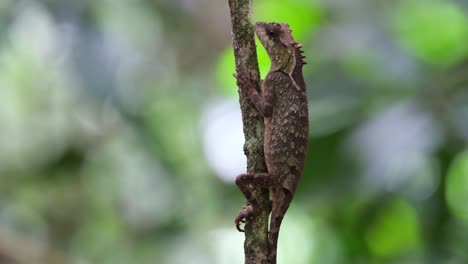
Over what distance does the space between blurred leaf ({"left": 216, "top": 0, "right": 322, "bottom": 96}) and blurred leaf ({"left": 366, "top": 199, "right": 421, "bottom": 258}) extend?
4.98 feet

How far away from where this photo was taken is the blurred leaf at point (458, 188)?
441 cm

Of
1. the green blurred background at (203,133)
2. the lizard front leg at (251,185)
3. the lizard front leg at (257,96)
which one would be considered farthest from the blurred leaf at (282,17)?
the lizard front leg at (251,185)

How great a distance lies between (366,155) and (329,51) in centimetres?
100

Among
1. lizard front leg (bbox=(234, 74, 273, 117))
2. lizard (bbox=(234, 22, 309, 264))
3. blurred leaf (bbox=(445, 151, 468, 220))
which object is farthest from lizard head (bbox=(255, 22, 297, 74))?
blurred leaf (bbox=(445, 151, 468, 220))

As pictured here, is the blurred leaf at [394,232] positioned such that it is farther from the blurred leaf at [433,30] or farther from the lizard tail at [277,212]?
the lizard tail at [277,212]

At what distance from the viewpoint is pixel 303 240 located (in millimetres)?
5855

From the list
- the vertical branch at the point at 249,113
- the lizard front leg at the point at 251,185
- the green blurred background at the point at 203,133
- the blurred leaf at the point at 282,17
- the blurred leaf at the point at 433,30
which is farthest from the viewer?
the blurred leaf at the point at 282,17

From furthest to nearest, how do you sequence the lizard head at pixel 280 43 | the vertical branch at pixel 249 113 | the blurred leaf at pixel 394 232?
1. the blurred leaf at pixel 394 232
2. the lizard head at pixel 280 43
3. the vertical branch at pixel 249 113

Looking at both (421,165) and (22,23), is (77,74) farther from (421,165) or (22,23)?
(421,165)

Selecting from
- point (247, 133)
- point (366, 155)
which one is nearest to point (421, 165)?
point (366, 155)

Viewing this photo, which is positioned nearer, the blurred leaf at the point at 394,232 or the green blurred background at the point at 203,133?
the green blurred background at the point at 203,133

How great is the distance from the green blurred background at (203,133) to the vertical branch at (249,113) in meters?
1.82

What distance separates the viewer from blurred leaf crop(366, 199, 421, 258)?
4688mm

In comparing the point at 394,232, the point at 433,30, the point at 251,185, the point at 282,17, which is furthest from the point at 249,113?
the point at 282,17
